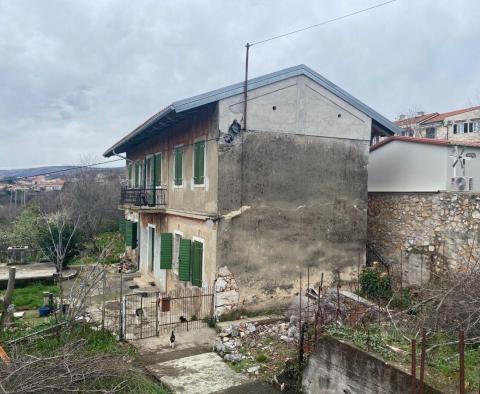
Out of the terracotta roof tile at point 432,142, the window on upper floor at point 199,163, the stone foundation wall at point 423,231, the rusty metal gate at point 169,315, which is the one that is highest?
the terracotta roof tile at point 432,142

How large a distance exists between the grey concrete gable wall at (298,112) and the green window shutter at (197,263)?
331 centimetres

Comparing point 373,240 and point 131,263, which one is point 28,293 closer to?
point 131,263

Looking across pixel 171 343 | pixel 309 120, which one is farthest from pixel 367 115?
pixel 171 343

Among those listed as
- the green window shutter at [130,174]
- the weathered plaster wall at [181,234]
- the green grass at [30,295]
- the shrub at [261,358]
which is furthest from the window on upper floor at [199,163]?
the green window shutter at [130,174]

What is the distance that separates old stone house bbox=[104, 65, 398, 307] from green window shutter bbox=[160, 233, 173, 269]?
0.48ft

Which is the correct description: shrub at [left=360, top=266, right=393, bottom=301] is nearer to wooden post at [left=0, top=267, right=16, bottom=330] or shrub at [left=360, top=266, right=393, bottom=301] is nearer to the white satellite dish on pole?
the white satellite dish on pole

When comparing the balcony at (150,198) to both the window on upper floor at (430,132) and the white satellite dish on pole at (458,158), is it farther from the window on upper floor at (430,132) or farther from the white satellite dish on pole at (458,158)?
the window on upper floor at (430,132)

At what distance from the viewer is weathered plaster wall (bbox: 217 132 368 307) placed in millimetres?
10273

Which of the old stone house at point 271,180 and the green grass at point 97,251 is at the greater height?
the old stone house at point 271,180

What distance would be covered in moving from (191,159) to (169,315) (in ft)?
14.8

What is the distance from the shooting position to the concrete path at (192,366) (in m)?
6.82

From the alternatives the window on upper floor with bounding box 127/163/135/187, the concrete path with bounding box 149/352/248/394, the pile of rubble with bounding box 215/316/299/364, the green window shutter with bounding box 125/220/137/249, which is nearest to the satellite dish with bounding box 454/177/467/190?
the pile of rubble with bounding box 215/316/299/364

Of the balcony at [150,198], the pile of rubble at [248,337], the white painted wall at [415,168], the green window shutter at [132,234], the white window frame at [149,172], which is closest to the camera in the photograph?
the pile of rubble at [248,337]

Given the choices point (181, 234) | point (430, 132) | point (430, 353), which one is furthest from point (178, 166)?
point (430, 132)
